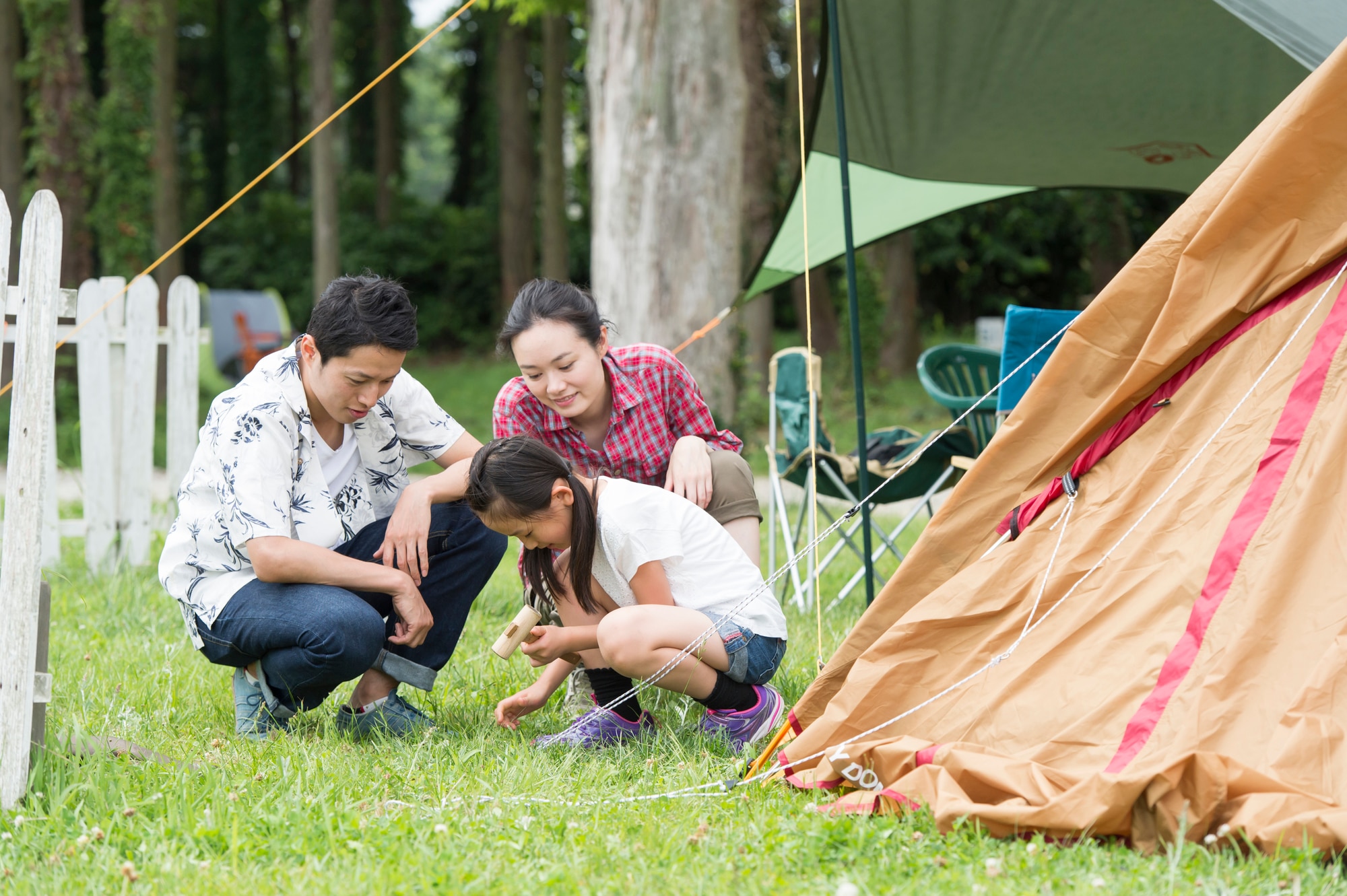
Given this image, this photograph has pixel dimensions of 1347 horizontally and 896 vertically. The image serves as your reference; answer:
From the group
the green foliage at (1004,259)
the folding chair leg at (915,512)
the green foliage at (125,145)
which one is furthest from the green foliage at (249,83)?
the folding chair leg at (915,512)

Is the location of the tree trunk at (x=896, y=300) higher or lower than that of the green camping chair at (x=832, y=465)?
higher

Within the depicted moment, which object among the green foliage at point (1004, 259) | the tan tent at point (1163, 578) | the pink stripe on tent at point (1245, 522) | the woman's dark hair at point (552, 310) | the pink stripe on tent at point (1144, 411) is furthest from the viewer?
the green foliage at point (1004, 259)

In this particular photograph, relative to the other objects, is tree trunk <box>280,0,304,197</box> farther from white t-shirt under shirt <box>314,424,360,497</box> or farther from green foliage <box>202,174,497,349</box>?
white t-shirt under shirt <box>314,424,360,497</box>

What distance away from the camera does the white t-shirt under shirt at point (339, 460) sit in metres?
2.66

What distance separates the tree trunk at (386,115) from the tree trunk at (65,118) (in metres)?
7.72

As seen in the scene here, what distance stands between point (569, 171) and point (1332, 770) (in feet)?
67.3

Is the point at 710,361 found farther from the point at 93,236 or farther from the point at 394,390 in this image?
the point at 93,236

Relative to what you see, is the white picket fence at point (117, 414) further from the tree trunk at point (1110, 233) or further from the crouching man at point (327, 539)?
the tree trunk at point (1110, 233)

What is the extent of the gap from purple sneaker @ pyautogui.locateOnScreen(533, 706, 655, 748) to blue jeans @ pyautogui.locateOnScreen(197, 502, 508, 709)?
14.9 inches

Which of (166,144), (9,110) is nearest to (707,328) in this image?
(9,110)

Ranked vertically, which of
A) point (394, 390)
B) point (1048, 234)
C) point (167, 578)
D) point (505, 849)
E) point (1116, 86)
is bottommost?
point (505, 849)

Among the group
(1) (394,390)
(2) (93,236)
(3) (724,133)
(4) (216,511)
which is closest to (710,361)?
(3) (724,133)

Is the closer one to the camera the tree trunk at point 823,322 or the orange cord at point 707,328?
the orange cord at point 707,328

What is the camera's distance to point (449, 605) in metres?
2.75
